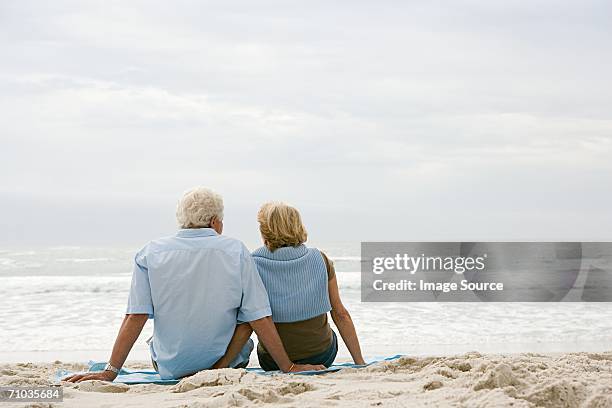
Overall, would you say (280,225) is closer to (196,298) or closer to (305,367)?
(196,298)

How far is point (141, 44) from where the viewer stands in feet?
79.0

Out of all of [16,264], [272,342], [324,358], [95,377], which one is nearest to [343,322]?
[324,358]

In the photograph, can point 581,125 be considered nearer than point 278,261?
No

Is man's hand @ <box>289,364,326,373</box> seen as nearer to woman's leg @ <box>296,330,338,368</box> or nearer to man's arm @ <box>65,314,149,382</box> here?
woman's leg @ <box>296,330,338,368</box>

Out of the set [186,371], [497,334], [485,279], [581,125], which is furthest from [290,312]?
[581,125]

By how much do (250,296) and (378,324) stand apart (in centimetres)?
459

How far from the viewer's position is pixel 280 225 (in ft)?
11.2

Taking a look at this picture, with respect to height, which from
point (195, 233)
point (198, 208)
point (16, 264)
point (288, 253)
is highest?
point (198, 208)

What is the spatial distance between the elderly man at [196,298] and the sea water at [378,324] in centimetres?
214

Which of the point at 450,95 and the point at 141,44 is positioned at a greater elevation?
the point at 141,44

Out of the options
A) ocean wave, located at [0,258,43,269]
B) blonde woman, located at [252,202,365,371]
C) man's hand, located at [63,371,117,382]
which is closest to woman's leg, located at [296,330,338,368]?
blonde woman, located at [252,202,365,371]

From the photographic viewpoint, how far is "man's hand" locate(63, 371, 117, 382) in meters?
3.07

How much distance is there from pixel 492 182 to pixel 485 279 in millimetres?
11942

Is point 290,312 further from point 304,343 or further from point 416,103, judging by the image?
point 416,103
